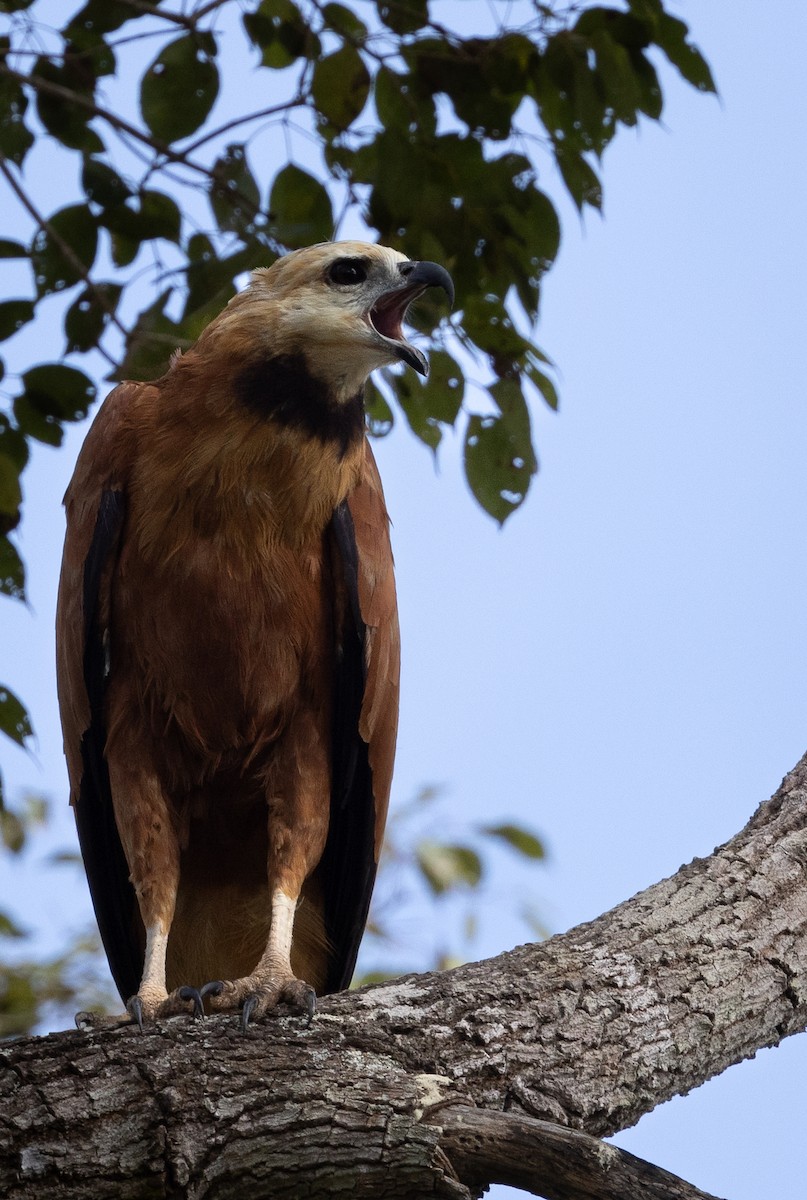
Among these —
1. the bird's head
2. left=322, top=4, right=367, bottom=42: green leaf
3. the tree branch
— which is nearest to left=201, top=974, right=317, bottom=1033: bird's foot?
the tree branch

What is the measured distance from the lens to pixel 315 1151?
2.67m

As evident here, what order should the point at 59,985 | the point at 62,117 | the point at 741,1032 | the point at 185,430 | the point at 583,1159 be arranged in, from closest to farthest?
1. the point at 583,1159
2. the point at 741,1032
3. the point at 185,430
4. the point at 62,117
5. the point at 59,985

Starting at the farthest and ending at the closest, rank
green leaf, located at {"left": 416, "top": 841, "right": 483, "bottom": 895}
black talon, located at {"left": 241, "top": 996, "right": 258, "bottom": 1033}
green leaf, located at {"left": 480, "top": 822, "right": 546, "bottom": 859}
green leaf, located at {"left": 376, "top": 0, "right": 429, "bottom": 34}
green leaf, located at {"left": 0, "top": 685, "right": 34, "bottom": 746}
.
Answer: green leaf, located at {"left": 416, "top": 841, "right": 483, "bottom": 895} < green leaf, located at {"left": 480, "top": 822, "right": 546, "bottom": 859} < green leaf, located at {"left": 376, "top": 0, "right": 429, "bottom": 34} < green leaf, located at {"left": 0, "top": 685, "right": 34, "bottom": 746} < black talon, located at {"left": 241, "top": 996, "right": 258, "bottom": 1033}

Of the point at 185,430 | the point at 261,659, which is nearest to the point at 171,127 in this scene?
the point at 185,430

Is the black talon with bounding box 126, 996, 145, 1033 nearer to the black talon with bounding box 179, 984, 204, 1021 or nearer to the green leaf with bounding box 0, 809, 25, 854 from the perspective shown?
the black talon with bounding box 179, 984, 204, 1021

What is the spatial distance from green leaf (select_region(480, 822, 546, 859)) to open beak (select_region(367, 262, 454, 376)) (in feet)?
10.5

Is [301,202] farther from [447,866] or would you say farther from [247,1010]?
[447,866]

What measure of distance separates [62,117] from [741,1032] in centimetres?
317

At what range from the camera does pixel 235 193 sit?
416 centimetres

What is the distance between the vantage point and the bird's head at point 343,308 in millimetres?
3783

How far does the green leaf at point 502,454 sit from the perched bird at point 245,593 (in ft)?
1.05

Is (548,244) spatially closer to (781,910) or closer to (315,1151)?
(781,910)

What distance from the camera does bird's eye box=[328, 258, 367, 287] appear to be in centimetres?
389

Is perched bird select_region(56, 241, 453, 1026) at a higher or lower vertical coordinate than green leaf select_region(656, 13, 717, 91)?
lower
